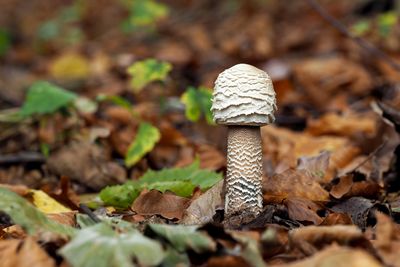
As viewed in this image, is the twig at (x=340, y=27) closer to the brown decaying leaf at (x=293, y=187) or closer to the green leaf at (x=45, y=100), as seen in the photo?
the brown decaying leaf at (x=293, y=187)

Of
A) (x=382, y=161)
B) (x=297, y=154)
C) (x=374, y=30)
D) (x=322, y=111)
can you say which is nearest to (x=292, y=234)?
(x=382, y=161)

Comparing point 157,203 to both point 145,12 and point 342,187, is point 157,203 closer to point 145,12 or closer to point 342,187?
point 342,187

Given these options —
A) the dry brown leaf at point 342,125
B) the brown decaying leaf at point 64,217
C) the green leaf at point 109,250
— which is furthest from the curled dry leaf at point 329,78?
the green leaf at point 109,250

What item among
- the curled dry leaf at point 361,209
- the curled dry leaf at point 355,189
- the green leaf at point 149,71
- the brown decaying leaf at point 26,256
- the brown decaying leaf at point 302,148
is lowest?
the brown decaying leaf at point 26,256

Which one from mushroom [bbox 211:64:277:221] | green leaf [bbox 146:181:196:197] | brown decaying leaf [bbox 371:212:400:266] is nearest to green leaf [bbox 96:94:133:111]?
green leaf [bbox 146:181:196:197]

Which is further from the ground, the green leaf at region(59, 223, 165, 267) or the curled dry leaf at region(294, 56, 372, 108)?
the curled dry leaf at region(294, 56, 372, 108)

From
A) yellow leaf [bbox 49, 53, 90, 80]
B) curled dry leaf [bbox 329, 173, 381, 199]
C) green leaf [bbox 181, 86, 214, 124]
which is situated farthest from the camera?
yellow leaf [bbox 49, 53, 90, 80]

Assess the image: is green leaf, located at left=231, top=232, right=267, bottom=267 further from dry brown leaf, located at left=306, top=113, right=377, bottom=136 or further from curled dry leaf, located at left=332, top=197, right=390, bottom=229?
dry brown leaf, located at left=306, top=113, right=377, bottom=136
